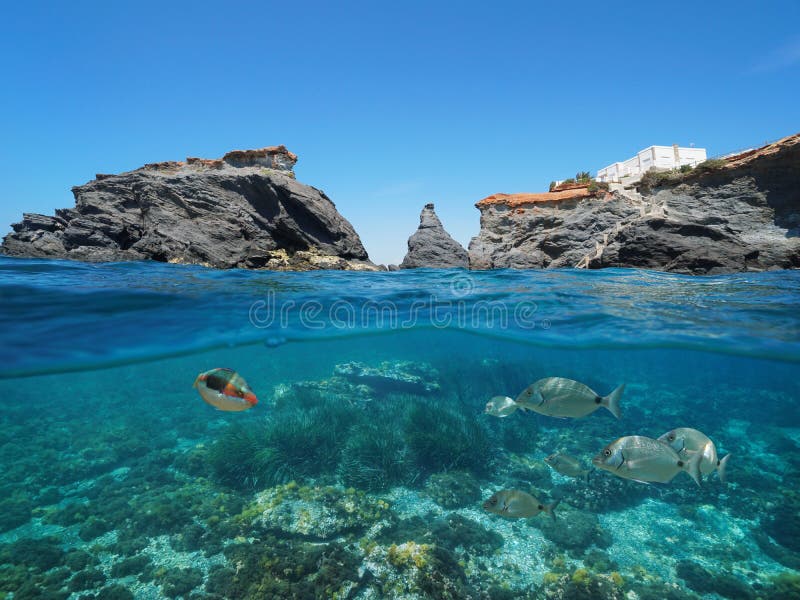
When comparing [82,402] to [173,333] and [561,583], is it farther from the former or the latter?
[561,583]

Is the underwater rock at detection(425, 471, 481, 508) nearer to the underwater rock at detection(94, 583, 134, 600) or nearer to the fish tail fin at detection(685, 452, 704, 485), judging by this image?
the fish tail fin at detection(685, 452, 704, 485)

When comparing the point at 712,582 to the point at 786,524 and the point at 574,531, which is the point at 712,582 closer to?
the point at 574,531

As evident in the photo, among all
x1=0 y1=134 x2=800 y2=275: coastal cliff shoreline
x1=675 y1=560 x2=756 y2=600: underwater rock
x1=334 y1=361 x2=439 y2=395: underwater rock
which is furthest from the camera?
x1=334 y1=361 x2=439 y2=395: underwater rock

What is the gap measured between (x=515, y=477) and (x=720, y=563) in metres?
4.30

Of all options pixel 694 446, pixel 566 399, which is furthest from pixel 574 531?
pixel 566 399

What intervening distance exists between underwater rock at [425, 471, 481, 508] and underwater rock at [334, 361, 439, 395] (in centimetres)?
637

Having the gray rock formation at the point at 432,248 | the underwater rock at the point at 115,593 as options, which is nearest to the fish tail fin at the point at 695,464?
the underwater rock at the point at 115,593

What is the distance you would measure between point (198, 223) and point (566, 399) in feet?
56.5

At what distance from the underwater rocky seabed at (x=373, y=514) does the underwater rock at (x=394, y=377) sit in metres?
0.93

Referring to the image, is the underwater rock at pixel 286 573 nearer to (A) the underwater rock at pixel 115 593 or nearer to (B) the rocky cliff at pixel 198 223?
(A) the underwater rock at pixel 115 593

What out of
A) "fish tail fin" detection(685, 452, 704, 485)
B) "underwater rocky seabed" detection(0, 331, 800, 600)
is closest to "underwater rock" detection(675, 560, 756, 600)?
"underwater rocky seabed" detection(0, 331, 800, 600)

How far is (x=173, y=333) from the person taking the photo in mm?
9766

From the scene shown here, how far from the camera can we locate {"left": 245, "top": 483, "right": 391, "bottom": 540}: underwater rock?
295 inches

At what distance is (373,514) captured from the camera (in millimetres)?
7930
